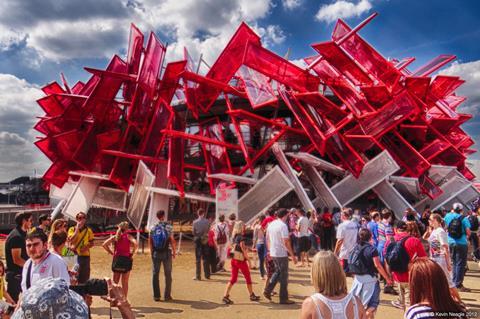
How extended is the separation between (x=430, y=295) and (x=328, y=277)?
26.7 inches

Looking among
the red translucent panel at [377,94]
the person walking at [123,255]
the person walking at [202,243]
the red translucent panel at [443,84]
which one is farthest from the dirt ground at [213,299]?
the red translucent panel at [443,84]

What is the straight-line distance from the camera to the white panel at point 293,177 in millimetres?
17938

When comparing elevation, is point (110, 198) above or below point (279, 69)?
below

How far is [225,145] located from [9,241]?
13.7 m

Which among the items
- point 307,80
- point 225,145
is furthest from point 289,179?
point 307,80

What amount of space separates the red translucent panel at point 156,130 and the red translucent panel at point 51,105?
5982 millimetres

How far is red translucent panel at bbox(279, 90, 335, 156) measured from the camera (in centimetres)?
1869

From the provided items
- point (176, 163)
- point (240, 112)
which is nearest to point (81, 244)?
point (176, 163)

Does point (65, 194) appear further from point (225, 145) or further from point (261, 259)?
point (261, 259)

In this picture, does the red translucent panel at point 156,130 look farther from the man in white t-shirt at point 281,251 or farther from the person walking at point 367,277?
the person walking at point 367,277

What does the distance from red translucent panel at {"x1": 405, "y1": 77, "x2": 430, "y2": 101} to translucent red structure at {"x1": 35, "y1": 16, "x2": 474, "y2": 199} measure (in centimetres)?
7

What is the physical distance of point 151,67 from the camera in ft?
62.3

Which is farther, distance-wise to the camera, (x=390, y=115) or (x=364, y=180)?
(x=364, y=180)

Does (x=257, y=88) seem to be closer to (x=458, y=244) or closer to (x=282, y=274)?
(x=458, y=244)
